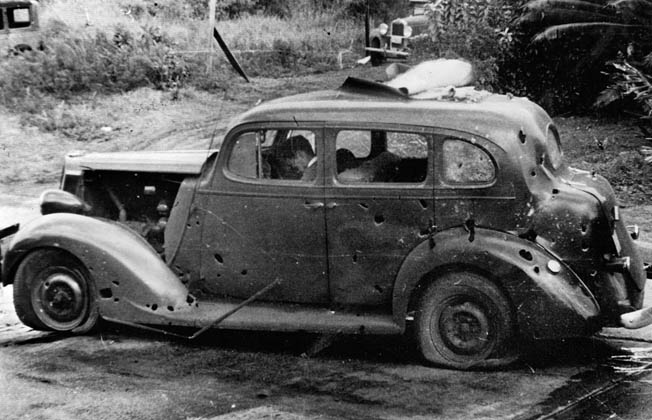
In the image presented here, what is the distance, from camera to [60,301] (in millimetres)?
7078

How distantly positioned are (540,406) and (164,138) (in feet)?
27.2

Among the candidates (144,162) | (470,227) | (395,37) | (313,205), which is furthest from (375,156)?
(395,37)

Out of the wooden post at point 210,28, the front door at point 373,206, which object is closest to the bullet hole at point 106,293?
the front door at point 373,206

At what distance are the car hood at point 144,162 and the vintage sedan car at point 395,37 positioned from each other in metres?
5.77

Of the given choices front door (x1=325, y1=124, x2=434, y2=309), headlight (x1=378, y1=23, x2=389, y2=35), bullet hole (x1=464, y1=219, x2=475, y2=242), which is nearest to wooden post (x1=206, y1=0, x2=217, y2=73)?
headlight (x1=378, y1=23, x2=389, y2=35)

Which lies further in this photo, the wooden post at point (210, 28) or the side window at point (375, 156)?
the wooden post at point (210, 28)

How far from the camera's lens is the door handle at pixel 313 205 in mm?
6539

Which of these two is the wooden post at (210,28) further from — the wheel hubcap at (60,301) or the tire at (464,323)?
the tire at (464,323)

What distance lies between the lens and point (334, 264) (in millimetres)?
6586

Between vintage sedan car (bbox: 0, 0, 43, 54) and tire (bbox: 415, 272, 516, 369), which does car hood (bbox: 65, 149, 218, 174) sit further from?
vintage sedan car (bbox: 0, 0, 43, 54)

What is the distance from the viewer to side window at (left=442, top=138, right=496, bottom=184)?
6.29 meters

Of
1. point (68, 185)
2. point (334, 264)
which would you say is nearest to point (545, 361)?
point (334, 264)

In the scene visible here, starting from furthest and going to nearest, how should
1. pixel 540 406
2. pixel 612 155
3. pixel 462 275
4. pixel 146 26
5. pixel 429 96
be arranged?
pixel 146 26 < pixel 612 155 < pixel 429 96 < pixel 462 275 < pixel 540 406

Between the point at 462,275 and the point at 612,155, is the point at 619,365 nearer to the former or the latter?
the point at 462,275
